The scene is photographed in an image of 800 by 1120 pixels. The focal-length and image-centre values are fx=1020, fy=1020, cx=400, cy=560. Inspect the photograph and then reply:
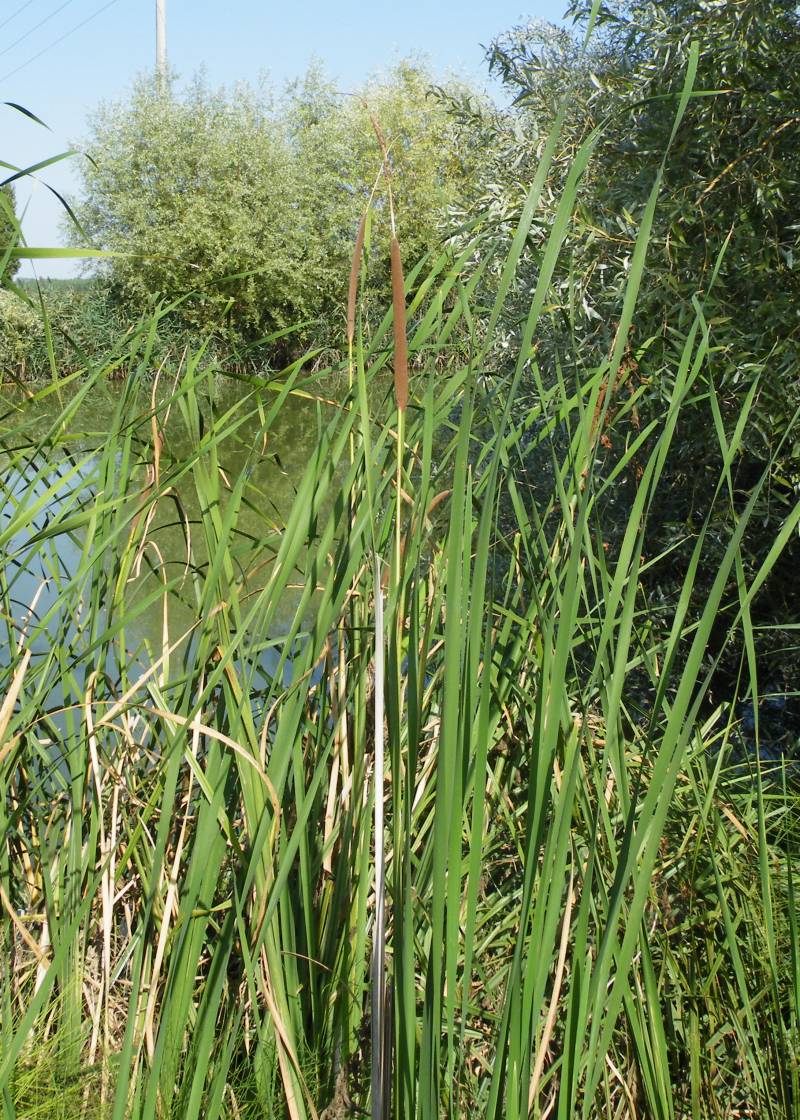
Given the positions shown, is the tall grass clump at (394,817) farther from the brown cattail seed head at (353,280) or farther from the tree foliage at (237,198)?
the tree foliage at (237,198)

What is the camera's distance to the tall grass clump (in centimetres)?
80

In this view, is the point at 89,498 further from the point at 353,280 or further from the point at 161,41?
the point at 161,41

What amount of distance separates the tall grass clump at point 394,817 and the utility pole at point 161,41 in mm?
22765

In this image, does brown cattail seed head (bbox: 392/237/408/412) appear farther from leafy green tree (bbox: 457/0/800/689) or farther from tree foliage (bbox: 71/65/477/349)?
tree foliage (bbox: 71/65/477/349)

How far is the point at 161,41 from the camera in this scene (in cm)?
2266

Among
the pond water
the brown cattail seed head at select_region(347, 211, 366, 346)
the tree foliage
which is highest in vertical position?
Result: the tree foliage

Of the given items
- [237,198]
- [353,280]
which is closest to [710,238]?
A: [353,280]

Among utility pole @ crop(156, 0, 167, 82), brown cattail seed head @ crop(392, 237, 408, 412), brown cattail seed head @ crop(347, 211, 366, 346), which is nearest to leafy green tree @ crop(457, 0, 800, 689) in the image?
brown cattail seed head @ crop(347, 211, 366, 346)

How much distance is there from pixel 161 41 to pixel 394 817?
2535 centimetres

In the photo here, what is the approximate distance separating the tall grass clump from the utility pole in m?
22.8

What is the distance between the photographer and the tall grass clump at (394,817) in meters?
0.80

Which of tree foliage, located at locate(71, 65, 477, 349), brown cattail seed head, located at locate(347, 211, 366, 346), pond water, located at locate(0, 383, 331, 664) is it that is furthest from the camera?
tree foliage, located at locate(71, 65, 477, 349)

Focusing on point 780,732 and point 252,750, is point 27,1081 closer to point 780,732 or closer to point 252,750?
point 252,750

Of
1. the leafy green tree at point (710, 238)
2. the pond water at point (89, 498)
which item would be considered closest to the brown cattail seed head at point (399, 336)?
the pond water at point (89, 498)
